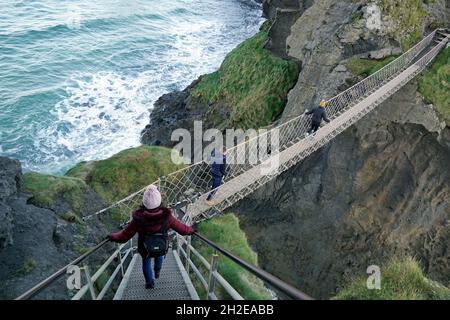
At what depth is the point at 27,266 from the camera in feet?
16.2

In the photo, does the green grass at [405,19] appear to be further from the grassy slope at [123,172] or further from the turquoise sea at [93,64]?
the turquoise sea at [93,64]

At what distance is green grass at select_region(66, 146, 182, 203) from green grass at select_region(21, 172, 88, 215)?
145cm

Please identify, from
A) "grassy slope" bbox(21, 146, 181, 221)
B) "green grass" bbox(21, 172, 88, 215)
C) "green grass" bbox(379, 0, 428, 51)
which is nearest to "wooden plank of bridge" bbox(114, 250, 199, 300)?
"green grass" bbox(21, 172, 88, 215)

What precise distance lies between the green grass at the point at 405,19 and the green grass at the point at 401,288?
10298mm

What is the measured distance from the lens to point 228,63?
59.5 feet

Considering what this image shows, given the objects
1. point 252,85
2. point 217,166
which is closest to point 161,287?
point 217,166

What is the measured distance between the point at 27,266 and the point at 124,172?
15.7ft

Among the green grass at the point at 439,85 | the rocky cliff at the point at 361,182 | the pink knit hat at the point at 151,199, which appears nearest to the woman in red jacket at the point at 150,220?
the pink knit hat at the point at 151,199

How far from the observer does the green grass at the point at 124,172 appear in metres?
9.38

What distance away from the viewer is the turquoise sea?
18000mm

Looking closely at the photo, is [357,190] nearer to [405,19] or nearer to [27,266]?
[405,19]

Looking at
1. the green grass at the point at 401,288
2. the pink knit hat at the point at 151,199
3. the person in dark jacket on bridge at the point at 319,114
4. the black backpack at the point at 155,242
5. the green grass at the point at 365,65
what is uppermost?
the pink knit hat at the point at 151,199

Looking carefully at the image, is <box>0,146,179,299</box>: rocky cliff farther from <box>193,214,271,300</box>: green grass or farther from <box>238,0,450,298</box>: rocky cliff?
<box>238,0,450,298</box>: rocky cliff

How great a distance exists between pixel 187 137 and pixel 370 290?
13243mm
